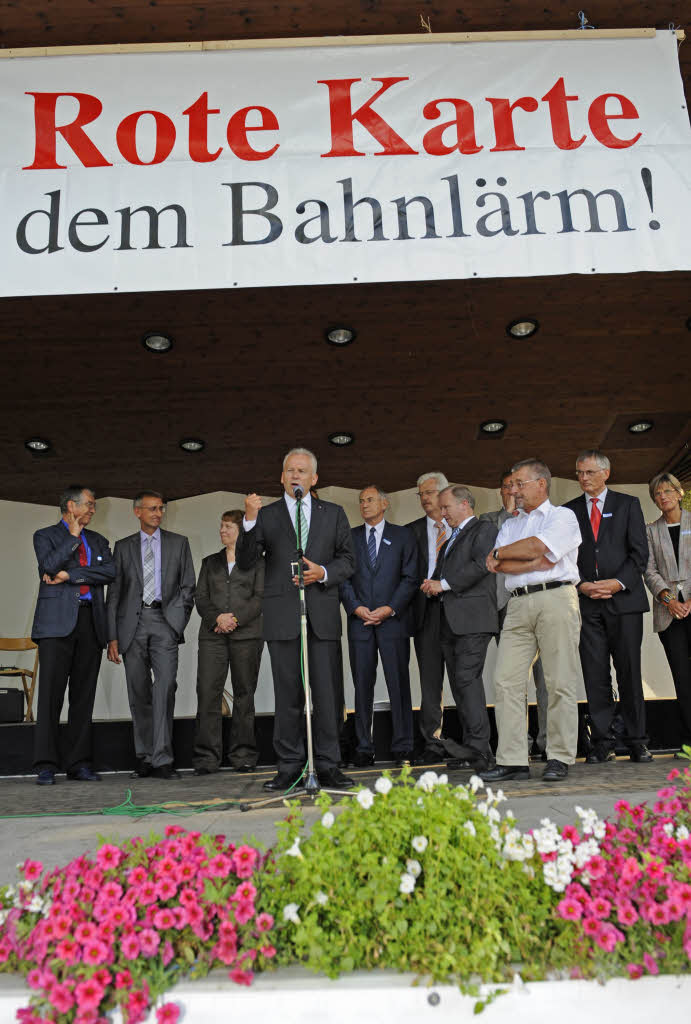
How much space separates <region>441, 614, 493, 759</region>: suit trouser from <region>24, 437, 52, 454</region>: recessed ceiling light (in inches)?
191

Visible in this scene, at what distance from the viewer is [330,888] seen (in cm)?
165

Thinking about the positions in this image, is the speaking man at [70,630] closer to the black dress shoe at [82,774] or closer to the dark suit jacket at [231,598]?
the black dress shoe at [82,774]

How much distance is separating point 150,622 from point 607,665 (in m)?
2.66

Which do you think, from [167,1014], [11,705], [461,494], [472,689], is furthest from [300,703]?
[11,705]

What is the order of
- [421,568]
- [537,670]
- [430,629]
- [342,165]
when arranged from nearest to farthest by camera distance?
[342,165]
[430,629]
[421,568]
[537,670]

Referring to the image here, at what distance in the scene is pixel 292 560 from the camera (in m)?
3.84

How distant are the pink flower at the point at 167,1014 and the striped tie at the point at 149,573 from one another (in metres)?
3.51

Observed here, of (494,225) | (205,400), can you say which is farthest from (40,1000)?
(205,400)

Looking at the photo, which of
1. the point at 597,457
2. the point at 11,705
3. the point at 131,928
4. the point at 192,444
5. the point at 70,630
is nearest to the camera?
the point at 131,928

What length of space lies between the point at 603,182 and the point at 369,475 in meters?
5.51

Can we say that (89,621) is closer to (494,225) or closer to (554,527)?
(554,527)

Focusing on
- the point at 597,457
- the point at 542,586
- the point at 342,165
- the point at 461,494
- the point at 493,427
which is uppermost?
the point at 493,427

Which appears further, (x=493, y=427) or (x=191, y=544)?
(x=191, y=544)

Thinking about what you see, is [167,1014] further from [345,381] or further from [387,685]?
[345,381]
